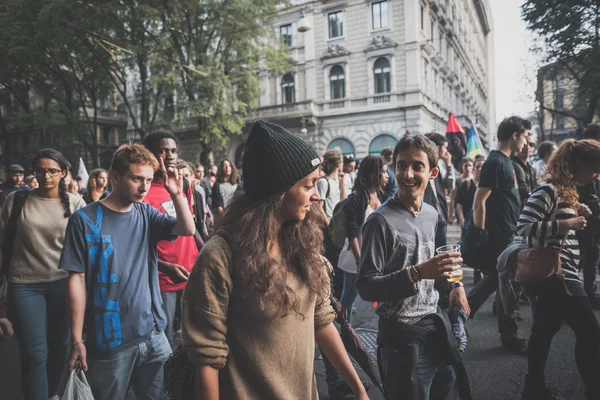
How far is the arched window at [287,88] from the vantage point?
24938 mm

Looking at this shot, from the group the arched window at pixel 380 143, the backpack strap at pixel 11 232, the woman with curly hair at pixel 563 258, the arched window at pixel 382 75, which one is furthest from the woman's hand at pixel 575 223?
the arched window at pixel 382 75

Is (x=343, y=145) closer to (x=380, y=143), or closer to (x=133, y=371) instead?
(x=380, y=143)

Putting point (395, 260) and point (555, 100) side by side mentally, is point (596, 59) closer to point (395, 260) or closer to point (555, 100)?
point (555, 100)

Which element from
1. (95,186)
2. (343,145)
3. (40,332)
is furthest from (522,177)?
(343,145)

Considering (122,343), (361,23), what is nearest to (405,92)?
(361,23)

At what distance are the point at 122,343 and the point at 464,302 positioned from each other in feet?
6.08

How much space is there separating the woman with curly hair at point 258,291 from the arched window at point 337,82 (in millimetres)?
23223

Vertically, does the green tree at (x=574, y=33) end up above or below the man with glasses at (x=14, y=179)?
above

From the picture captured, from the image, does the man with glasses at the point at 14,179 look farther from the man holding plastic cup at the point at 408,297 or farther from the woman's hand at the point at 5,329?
the man holding plastic cup at the point at 408,297

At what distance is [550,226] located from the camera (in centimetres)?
256

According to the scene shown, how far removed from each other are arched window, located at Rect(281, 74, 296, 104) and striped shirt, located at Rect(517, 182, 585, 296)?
2314 cm

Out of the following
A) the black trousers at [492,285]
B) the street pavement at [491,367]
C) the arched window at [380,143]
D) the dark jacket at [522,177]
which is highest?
the arched window at [380,143]

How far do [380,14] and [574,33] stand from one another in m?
11.2

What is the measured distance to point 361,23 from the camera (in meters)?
22.9
